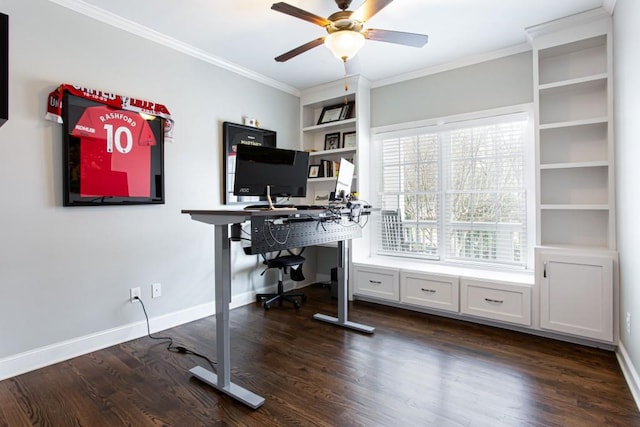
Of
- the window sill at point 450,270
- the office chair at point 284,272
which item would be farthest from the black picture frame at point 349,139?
the office chair at point 284,272

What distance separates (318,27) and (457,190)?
7.12 ft

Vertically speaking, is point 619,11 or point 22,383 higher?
point 619,11

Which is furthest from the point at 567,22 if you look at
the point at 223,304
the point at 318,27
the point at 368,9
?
the point at 223,304

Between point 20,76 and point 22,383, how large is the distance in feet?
6.62

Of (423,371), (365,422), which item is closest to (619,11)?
(423,371)

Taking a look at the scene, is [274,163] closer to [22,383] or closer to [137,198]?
[137,198]

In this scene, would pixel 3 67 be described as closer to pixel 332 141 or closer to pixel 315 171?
pixel 315 171

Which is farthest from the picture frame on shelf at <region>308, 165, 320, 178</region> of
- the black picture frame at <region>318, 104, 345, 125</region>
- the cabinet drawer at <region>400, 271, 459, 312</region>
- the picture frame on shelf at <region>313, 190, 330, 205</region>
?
the cabinet drawer at <region>400, 271, 459, 312</region>

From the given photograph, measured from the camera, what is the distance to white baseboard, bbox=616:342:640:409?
1.95 metres

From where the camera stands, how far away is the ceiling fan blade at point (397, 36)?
2.32 meters

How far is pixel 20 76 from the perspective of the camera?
2285 mm

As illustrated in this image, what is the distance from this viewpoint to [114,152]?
8.88ft

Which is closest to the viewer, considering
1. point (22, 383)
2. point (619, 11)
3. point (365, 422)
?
point (365, 422)

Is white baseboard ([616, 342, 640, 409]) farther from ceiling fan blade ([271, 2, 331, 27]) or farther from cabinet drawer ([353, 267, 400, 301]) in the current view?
ceiling fan blade ([271, 2, 331, 27])
